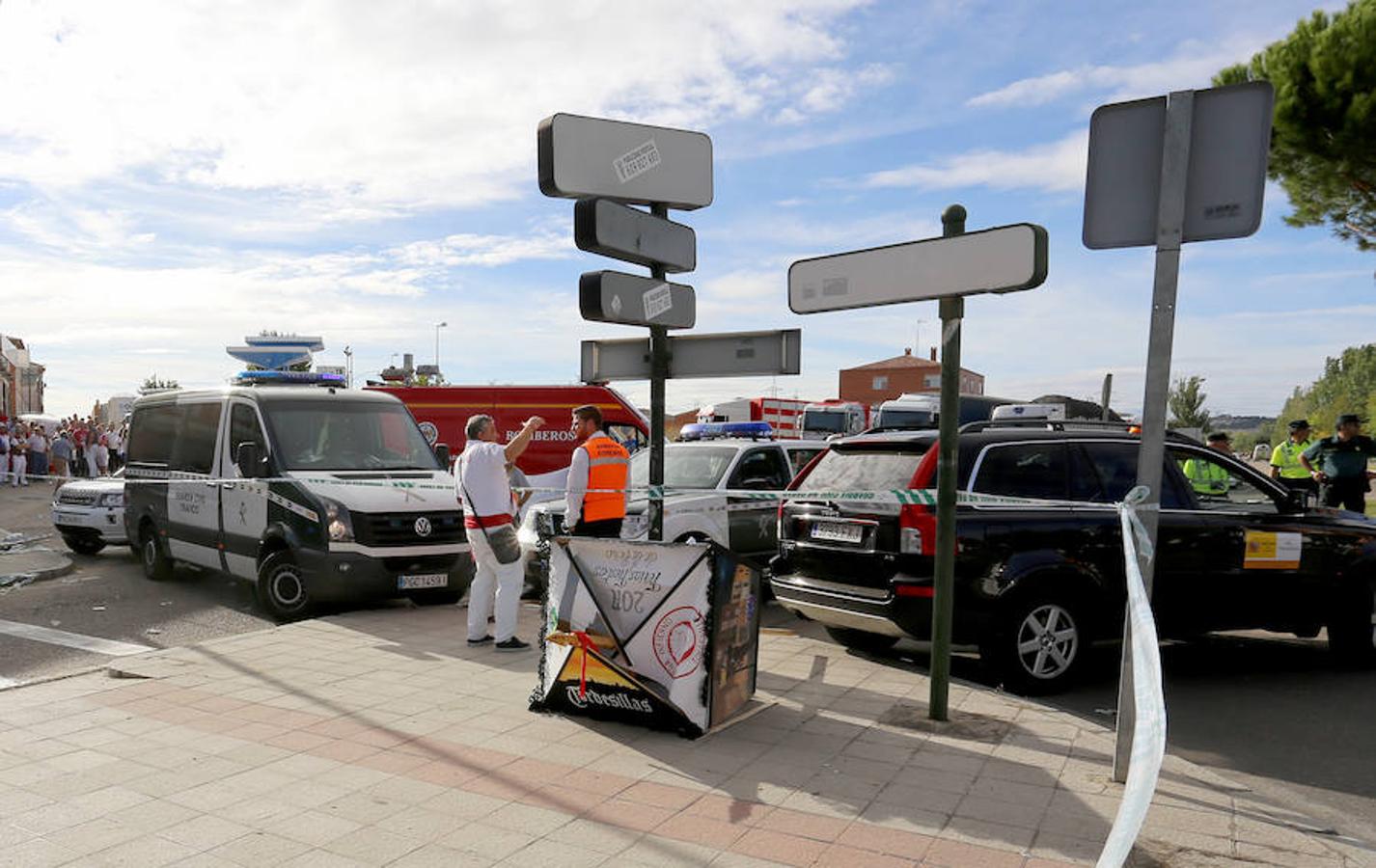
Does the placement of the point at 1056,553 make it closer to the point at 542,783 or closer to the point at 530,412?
the point at 542,783

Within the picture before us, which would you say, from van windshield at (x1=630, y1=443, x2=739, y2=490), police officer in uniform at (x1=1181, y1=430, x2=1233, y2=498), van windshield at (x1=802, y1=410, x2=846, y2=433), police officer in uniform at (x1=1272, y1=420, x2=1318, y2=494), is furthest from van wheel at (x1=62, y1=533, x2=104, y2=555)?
van windshield at (x1=802, y1=410, x2=846, y2=433)

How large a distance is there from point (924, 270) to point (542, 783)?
310cm

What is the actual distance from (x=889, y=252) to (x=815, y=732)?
2.55m

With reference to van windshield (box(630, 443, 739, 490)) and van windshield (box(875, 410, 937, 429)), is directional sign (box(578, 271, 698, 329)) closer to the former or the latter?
van windshield (box(630, 443, 739, 490))

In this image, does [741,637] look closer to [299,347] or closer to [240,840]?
[240,840]

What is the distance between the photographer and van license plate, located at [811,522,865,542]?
251 inches

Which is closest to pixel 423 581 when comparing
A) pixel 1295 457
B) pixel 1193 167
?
pixel 1193 167

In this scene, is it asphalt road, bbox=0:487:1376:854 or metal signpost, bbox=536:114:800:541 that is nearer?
asphalt road, bbox=0:487:1376:854

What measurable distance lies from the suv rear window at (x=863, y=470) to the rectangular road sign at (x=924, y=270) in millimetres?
1705

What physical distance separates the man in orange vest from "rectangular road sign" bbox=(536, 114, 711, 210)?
191cm

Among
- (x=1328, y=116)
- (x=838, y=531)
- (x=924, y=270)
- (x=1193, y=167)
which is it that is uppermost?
(x=1328, y=116)

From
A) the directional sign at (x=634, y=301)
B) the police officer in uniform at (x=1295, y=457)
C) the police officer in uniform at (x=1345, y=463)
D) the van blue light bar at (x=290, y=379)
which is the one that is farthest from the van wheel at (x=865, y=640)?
the police officer in uniform at (x=1295, y=457)

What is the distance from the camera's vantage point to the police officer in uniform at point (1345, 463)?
11.4 m

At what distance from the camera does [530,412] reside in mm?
17734
